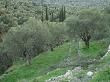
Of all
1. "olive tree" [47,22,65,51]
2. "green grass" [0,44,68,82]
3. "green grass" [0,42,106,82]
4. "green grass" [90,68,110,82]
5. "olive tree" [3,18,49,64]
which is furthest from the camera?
"olive tree" [47,22,65,51]

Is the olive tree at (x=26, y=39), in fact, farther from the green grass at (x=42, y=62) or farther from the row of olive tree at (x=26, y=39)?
the green grass at (x=42, y=62)

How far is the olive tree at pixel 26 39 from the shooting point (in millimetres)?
78700

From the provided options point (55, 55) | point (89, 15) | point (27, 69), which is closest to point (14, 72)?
point (27, 69)

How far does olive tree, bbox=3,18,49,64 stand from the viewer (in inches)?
3098

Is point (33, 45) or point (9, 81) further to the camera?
point (33, 45)

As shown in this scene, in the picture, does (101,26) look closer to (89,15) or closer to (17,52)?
(89,15)

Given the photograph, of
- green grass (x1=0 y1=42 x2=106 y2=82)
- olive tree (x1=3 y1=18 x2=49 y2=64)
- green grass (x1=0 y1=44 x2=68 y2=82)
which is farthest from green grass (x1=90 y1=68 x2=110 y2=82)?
olive tree (x1=3 y1=18 x2=49 y2=64)

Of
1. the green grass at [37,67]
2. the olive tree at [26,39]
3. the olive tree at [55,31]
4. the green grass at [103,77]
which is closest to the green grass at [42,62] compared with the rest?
the green grass at [37,67]

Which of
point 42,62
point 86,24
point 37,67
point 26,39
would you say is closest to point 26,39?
point 26,39

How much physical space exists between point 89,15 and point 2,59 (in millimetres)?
24548

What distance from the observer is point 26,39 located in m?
79.1

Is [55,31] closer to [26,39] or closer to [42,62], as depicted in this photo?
[42,62]

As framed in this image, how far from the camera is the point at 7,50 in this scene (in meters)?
81.9

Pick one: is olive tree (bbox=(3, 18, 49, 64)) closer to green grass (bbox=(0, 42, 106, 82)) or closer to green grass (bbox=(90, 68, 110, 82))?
green grass (bbox=(0, 42, 106, 82))
